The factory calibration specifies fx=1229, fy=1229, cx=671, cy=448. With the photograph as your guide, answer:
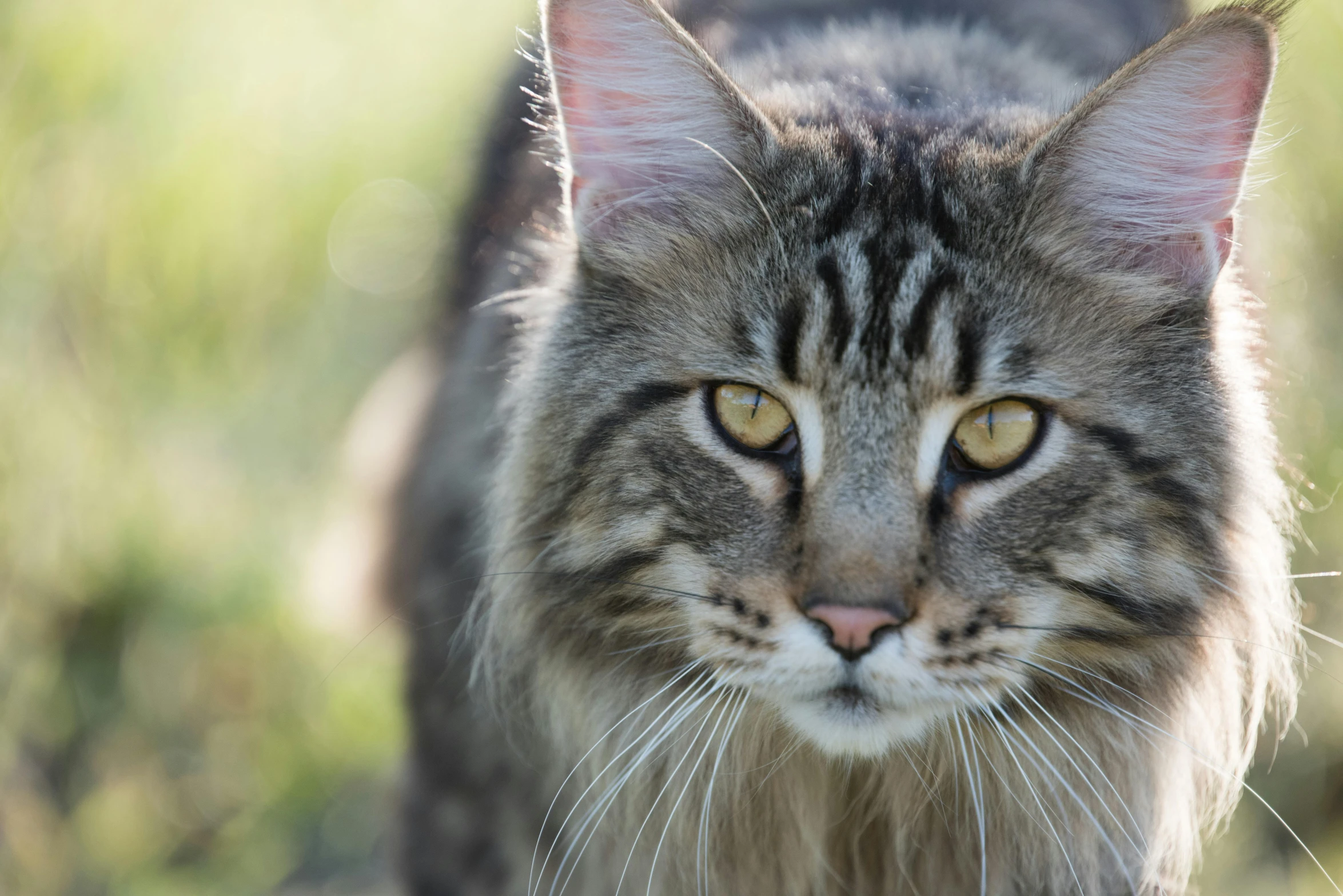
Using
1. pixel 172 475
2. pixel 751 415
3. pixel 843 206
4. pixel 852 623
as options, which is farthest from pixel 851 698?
pixel 172 475

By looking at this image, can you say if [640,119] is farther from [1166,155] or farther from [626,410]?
[1166,155]

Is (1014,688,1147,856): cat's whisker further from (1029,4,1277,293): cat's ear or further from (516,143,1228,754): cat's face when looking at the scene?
(1029,4,1277,293): cat's ear

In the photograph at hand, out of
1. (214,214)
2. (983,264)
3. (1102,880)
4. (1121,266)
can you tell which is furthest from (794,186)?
(214,214)

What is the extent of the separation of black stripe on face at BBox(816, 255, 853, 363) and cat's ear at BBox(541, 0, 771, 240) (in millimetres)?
175

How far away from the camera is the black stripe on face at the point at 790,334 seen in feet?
4.98

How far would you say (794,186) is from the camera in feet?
5.28

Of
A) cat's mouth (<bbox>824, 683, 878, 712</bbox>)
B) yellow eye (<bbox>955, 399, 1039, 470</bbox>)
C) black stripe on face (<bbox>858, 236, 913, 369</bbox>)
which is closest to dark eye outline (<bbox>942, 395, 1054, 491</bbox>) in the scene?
yellow eye (<bbox>955, 399, 1039, 470</bbox>)

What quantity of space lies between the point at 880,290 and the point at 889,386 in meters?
0.13

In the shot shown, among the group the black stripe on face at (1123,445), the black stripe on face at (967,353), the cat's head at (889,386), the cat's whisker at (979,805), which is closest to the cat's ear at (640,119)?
the cat's head at (889,386)

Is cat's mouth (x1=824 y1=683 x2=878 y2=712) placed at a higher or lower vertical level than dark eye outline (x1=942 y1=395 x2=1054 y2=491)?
lower

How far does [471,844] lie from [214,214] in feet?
6.41

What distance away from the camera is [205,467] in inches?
123

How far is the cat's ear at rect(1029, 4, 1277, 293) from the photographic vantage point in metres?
1.48

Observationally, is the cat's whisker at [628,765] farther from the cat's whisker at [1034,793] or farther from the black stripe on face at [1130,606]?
the black stripe on face at [1130,606]
